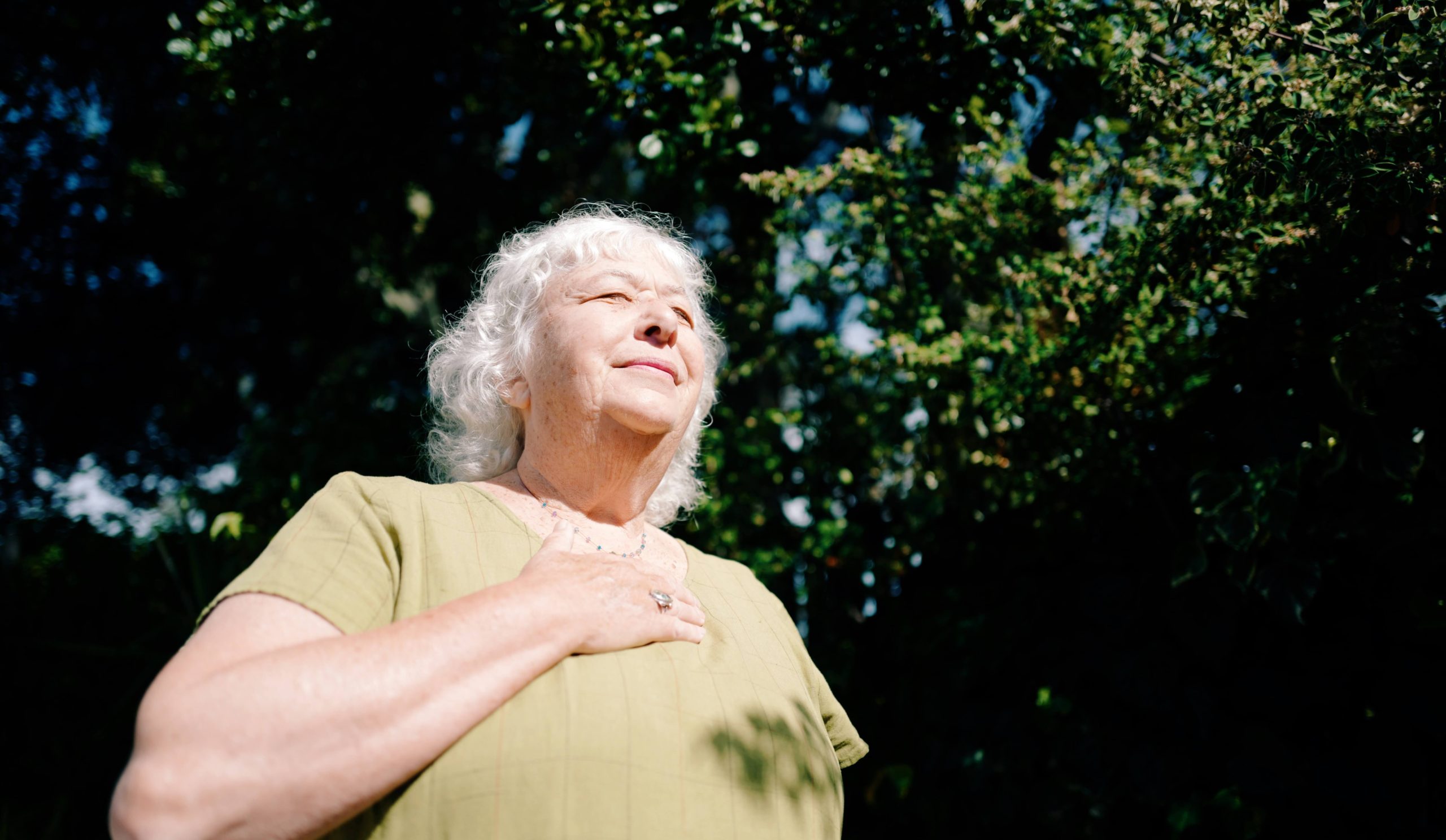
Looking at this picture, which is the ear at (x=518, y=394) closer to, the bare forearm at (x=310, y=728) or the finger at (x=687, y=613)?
the finger at (x=687, y=613)

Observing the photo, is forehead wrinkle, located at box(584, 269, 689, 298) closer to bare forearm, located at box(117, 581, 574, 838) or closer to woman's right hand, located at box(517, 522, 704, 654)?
woman's right hand, located at box(517, 522, 704, 654)

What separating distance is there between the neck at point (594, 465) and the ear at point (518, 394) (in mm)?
71

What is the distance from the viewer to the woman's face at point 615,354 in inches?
67.6

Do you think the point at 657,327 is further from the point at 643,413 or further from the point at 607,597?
the point at 607,597

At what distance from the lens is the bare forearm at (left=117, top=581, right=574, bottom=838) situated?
107 cm

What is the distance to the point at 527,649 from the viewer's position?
50.0 inches

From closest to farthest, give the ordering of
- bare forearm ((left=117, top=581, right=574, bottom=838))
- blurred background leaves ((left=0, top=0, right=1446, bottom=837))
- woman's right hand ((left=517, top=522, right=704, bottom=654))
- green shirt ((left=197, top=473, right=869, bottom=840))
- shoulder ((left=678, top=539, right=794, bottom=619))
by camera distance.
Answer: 1. bare forearm ((left=117, top=581, right=574, bottom=838))
2. green shirt ((left=197, top=473, right=869, bottom=840))
3. woman's right hand ((left=517, top=522, right=704, bottom=654))
4. shoulder ((left=678, top=539, right=794, bottom=619))
5. blurred background leaves ((left=0, top=0, right=1446, bottom=837))

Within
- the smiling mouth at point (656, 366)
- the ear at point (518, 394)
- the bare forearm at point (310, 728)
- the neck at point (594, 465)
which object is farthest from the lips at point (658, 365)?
the bare forearm at point (310, 728)

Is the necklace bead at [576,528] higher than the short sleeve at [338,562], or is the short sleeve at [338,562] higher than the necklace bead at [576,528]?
the short sleeve at [338,562]

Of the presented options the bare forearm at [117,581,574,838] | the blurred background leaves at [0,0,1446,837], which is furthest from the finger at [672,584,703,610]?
the blurred background leaves at [0,0,1446,837]

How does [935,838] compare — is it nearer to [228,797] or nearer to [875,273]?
[875,273]

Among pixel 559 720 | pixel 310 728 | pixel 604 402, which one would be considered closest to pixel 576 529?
pixel 604 402

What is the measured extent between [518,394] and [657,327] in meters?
0.35

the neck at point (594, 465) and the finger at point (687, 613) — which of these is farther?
the neck at point (594, 465)
